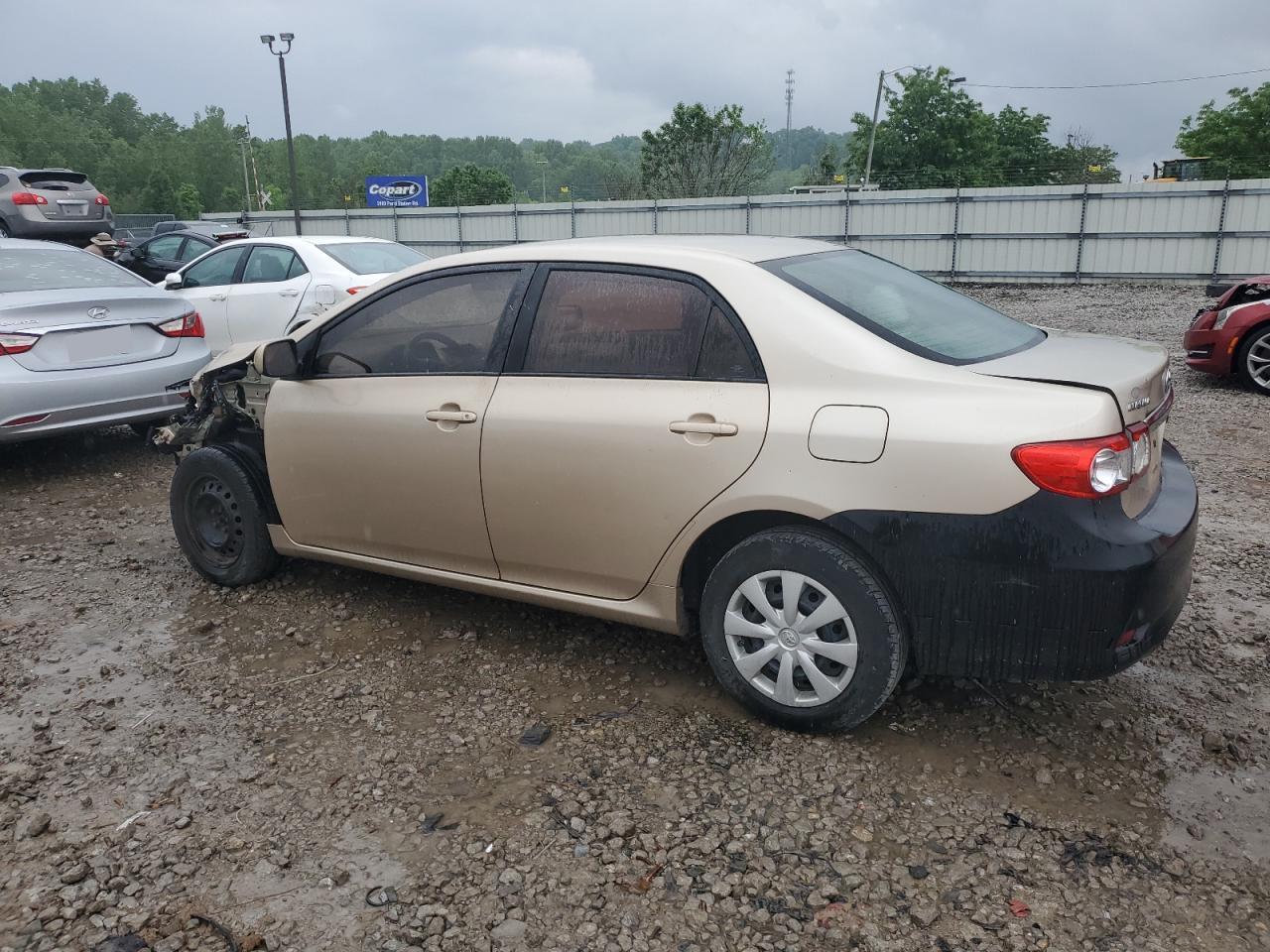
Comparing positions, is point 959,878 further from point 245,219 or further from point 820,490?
point 245,219

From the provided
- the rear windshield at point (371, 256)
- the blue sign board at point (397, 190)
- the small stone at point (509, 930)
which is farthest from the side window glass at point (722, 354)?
the blue sign board at point (397, 190)

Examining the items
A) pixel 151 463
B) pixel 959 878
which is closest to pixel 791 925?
pixel 959 878

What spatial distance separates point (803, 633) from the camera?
3.09 meters

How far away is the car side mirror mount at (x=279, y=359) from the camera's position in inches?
161

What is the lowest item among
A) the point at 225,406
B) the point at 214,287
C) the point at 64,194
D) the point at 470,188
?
the point at 225,406

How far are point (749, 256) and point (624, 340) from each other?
0.52 meters

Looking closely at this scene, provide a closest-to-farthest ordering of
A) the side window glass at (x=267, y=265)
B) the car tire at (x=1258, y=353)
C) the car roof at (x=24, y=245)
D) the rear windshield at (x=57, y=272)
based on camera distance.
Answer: the rear windshield at (x=57, y=272)
the car roof at (x=24, y=245)
the car tire at (x=1258, y=353)
the side window glass at (x=267, y=265)

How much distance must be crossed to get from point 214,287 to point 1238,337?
10008 mm

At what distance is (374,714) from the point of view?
3492mm

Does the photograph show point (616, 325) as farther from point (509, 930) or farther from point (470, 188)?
point (470, 188)

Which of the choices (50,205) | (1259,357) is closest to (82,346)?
(1259,357)

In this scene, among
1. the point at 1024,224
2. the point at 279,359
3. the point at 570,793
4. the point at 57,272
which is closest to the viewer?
the point at 570,793

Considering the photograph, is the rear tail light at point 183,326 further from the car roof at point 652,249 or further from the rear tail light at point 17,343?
the car roof at point 652,249

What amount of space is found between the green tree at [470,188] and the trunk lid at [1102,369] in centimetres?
6389
